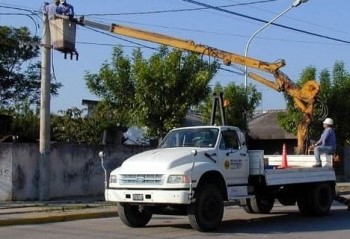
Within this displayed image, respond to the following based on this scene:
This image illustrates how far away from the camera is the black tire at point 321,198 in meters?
17.2

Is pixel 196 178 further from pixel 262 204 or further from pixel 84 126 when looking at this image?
pixel 84 126

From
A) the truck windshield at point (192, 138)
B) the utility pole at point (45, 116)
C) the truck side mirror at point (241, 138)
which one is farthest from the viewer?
the utility pole at point (45, 116)

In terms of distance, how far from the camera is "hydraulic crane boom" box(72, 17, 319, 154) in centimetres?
2067

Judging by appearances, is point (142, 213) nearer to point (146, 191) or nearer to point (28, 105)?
point (146, 191)

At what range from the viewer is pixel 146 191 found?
1377cm

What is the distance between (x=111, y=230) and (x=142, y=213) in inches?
34.1

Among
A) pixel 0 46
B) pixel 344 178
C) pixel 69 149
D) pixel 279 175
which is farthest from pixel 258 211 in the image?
pixel 0 46

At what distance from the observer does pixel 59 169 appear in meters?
21.9

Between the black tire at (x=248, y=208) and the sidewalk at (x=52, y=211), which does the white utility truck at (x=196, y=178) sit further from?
the sidewalk at (x=52, y=211)

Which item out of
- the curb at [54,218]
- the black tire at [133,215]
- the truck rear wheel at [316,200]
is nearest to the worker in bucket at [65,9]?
the curb at [54,218]

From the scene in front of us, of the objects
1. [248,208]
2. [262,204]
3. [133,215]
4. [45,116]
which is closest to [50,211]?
[45,116]

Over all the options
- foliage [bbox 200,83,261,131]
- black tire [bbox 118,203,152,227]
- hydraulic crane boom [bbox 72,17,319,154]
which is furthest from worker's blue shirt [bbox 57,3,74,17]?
foliage [bbox 200,83,261,131]

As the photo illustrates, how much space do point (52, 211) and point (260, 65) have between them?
8.34 metres

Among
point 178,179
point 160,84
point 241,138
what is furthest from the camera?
point 160,84
